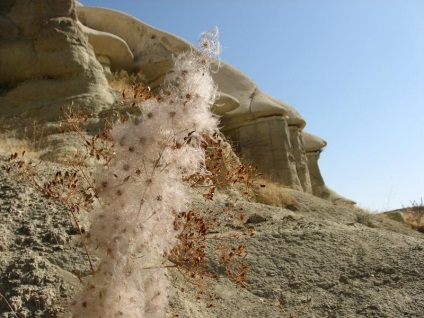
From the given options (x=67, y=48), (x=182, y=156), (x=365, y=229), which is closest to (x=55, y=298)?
(x=182, y=156)

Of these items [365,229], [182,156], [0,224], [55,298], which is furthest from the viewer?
[365,229]

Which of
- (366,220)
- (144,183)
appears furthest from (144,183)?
(366,220)

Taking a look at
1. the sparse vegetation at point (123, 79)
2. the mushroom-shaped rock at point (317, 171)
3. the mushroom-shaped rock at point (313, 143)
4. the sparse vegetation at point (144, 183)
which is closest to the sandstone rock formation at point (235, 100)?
the sparse vegetation at point (123, 79)

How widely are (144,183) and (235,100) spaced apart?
1030 cm

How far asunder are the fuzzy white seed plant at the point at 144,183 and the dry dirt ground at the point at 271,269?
66 cm

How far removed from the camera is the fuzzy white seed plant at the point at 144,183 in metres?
3.09

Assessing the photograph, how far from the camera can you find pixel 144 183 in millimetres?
3105

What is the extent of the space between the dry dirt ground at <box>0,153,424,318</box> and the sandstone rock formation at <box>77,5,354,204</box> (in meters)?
6.20

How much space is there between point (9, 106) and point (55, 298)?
563 centimetres

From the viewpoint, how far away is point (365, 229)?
22.7 ft

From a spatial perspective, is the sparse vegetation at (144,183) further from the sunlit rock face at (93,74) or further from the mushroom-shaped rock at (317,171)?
the mushroom-shaped rock at (317,171)

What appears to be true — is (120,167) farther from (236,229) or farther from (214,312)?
(236,229)

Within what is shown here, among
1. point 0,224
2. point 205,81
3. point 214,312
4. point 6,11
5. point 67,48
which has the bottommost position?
point 214,312

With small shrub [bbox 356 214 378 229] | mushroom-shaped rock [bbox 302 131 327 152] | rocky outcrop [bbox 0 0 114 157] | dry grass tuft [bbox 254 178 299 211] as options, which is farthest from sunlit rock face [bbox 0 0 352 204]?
small shrub [bbox 356 214 378 229]
